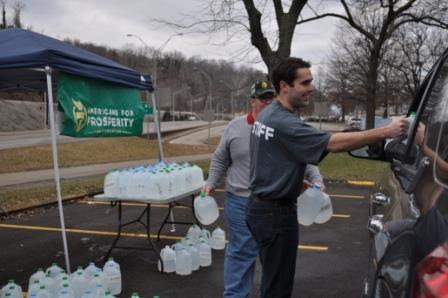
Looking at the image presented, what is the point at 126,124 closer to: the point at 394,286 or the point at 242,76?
the point at 394,286

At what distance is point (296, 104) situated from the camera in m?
3.01

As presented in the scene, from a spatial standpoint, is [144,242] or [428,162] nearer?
[428,162]

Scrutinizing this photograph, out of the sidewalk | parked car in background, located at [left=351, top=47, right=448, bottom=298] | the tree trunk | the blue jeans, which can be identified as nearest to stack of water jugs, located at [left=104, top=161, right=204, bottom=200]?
the blue jeans

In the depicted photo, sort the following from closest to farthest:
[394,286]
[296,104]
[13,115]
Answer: [394,286] → [296,104] → [13,115]

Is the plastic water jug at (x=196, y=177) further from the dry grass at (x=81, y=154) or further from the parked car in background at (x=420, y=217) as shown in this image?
the dry grass at (x=81, y=154)

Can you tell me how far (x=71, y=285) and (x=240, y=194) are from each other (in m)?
1.78

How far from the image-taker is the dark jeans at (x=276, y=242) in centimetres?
299

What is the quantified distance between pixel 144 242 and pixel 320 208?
3724 millimetres

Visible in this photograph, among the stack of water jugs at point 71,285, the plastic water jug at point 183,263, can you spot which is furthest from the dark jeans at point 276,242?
the plastic water jug at point 183,263

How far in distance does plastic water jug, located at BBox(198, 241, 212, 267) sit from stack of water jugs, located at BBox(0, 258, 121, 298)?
1128mm

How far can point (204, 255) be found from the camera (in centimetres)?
588

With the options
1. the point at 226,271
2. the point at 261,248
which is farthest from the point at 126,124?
the point at 261,248

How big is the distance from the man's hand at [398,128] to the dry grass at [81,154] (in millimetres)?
16058

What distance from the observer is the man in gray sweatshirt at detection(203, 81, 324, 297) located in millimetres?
4184
